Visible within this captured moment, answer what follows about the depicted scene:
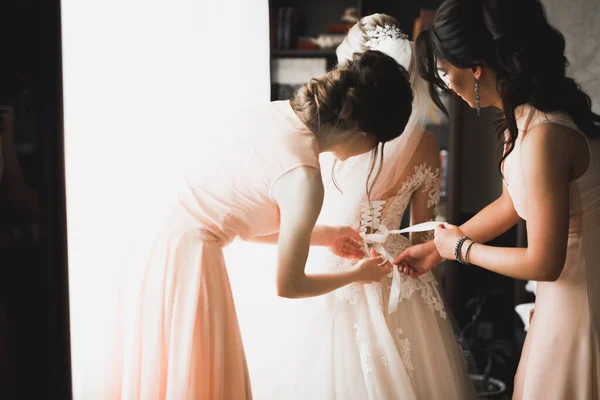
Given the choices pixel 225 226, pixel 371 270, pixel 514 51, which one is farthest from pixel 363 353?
pixel 514 51

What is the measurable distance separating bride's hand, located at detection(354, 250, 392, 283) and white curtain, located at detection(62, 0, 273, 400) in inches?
14.4

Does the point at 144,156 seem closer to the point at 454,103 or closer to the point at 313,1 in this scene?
the point at 454,103

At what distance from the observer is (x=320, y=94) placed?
0.98m

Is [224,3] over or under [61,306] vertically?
over

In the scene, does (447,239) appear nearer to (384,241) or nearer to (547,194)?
(384,241)

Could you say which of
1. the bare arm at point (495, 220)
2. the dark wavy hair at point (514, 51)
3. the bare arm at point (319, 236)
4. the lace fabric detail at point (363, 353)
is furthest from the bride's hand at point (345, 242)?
the dark wavy hair at point (514, 51)

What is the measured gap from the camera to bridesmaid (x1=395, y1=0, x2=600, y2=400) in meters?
0.92

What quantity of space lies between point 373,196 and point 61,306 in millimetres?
631

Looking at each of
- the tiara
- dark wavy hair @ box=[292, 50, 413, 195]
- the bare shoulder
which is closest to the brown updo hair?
dark wavy hair @ box=[292, 50, 413, 195]

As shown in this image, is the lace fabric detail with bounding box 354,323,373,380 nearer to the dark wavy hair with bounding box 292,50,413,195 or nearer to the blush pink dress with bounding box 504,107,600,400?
the blush pink dress with bounding box 504,107,600,400

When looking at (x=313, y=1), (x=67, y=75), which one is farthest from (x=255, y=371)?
(x=313, y=1)

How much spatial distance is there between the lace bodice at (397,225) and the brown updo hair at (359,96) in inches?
10.2

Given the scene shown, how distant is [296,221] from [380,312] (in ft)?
1.28

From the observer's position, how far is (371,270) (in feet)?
3.69
